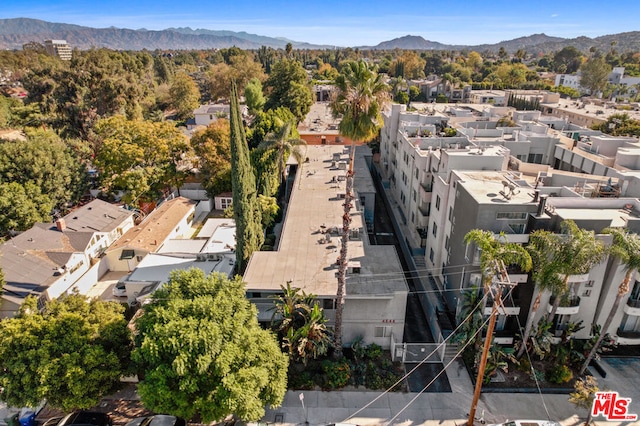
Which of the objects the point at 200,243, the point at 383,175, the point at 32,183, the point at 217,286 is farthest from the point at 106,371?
the point at 383,175

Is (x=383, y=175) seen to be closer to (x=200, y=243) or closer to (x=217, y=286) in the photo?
(x=200, y=243)

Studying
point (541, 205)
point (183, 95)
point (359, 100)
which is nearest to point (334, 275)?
point (359, 100)

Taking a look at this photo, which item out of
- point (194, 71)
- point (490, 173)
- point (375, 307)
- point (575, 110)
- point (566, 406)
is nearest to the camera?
point (566, 406)

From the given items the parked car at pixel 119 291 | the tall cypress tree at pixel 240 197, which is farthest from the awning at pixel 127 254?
the tall cypress tree at pixel 240 197

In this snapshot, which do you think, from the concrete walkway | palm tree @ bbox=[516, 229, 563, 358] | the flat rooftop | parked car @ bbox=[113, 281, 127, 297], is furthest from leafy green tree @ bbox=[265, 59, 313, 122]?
Answer: the concrete walkway

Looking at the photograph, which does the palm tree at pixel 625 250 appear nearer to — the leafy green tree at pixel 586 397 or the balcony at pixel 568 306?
the balcony at pixel 568 306

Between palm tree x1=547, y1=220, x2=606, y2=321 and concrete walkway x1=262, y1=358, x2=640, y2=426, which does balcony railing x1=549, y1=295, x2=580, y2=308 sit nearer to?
palm tree x1=547, y1=220, x2=606, y2=321
